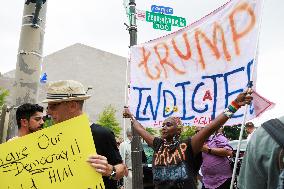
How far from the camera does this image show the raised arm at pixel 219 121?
3703 mm

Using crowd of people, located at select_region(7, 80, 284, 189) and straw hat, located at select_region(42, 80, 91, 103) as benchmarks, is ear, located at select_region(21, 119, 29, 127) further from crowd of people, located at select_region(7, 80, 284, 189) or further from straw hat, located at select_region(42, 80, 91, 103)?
straw hat, located at select_region(42, 80, 91, 103)

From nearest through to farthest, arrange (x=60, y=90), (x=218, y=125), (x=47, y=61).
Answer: (x=60, y=90), (x=218, y=125), (x=47, y=61)

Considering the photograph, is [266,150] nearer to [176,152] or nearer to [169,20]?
[176,152]

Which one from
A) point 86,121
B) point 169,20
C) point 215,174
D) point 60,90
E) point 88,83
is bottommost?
point 215,174

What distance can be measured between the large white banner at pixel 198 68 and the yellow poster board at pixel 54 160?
2155mm

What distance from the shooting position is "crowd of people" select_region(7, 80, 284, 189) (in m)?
1.48

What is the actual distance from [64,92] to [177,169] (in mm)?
1725

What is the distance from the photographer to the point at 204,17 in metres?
5.16

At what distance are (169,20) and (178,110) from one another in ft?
7.30

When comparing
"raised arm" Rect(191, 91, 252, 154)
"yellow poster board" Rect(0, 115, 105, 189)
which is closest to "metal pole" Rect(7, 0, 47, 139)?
"yellow poster board" Rect(0, 115, 105, 189)

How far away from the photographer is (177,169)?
411 cm

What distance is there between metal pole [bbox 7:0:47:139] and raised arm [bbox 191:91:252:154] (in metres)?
2.40

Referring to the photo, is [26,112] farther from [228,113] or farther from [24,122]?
[228,113]

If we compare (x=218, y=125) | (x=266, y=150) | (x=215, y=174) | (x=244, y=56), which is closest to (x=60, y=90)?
(x=218, y=125)
